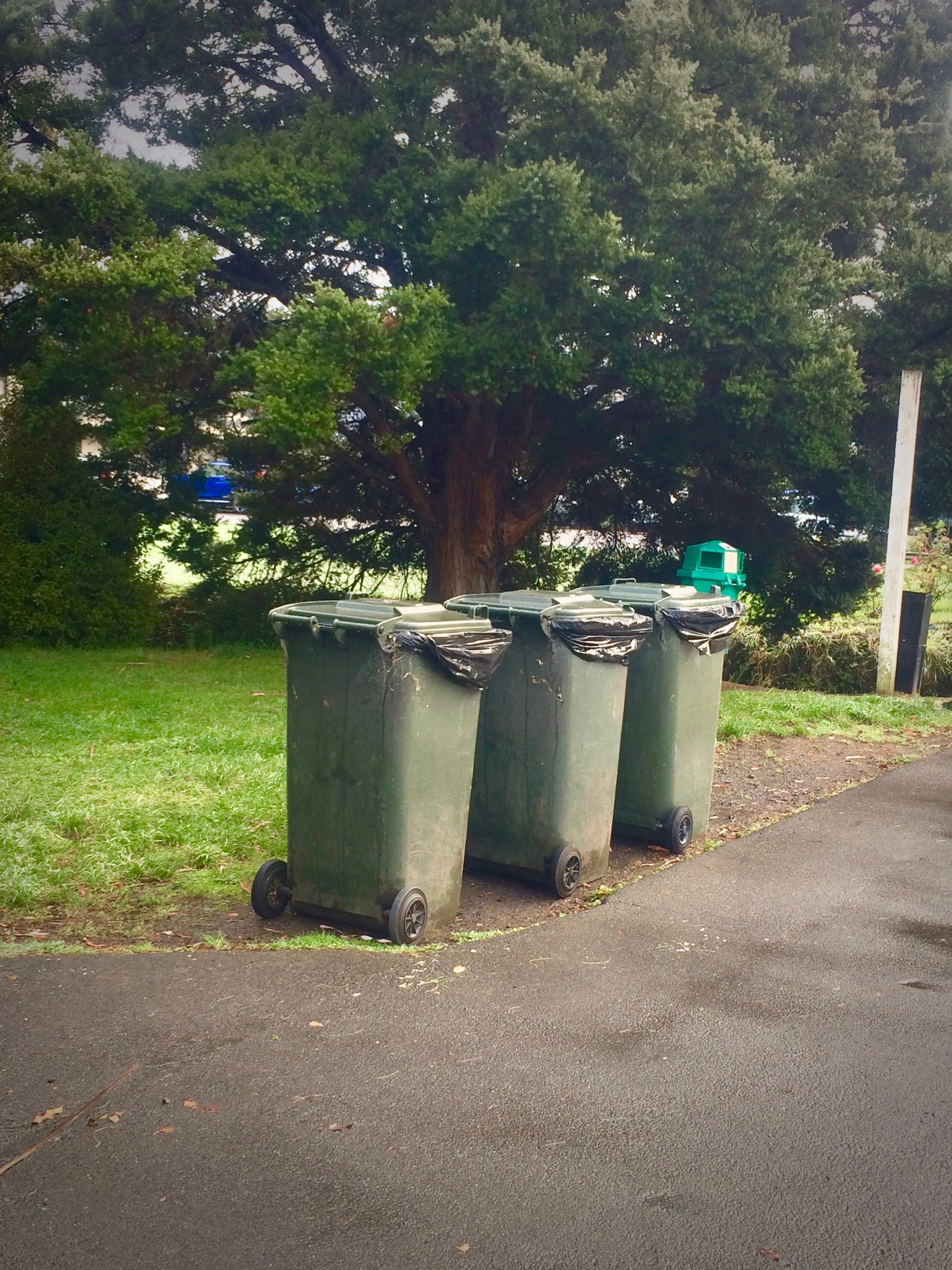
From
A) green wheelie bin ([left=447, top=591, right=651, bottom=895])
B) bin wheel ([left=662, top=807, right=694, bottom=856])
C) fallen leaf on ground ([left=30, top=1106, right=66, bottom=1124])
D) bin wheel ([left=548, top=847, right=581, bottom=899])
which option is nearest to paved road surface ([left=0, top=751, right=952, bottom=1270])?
fallen leaf on ground ([left=30, top=1106, right=66, bottom=1124])

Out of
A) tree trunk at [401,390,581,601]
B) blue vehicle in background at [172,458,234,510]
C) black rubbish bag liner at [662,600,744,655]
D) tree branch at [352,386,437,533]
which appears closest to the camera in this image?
black rubbish bag liner at [662,600,744,655]

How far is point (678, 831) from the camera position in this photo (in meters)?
6.25

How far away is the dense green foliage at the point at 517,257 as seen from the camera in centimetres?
1159

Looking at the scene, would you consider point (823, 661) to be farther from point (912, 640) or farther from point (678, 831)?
point (678, 831)

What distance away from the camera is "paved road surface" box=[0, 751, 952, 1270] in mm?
2922

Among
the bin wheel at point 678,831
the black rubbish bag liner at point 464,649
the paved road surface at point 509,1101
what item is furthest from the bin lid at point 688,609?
the paved road surface at point 509,1101

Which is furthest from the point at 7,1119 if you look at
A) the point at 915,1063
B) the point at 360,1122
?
the point at 915,1063

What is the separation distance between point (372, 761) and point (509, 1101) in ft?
5.10

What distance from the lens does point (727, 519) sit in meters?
15.2

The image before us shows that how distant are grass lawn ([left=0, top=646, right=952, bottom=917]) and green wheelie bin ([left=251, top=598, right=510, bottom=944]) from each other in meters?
0.69

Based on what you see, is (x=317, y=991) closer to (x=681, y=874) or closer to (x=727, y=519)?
(x=681, y=874)

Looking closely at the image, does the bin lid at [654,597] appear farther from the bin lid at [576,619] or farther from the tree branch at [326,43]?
the tree branch at [326,43]

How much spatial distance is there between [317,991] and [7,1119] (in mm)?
1171

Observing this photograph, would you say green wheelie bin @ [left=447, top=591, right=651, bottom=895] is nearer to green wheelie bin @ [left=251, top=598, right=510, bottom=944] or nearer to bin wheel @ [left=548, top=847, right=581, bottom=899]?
bin wheel @ [left=548, top=847, right=581, bottom=899]
